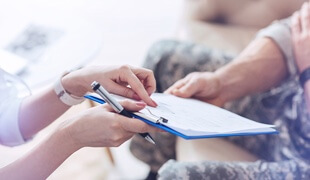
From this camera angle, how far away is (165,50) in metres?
1.11

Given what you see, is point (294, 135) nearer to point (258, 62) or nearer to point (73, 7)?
point (258, 62)

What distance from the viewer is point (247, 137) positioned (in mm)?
1044

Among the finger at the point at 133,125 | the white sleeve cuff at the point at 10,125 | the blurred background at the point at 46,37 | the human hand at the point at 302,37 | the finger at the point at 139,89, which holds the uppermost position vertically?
the human hand at the point at 302,37

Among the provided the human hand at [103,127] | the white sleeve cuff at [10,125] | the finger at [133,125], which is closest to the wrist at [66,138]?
the human hand at [103,127]

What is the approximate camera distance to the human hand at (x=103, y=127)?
0.65 meters

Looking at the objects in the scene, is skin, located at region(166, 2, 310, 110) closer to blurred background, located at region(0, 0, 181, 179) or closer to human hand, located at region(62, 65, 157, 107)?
human hand, located at region(62, 65, 157, 107)

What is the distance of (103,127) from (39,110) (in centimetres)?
29

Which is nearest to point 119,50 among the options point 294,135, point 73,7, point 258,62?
point 73,7

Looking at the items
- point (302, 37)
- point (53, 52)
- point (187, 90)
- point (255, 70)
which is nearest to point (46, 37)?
point (53, 52)

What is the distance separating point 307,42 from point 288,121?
0.20m

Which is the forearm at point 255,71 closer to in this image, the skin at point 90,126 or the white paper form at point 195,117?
the white paper form at point 195,117

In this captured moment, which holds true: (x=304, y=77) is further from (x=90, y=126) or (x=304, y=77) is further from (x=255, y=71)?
(x=90, y=126)

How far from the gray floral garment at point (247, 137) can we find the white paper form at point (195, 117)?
12cm

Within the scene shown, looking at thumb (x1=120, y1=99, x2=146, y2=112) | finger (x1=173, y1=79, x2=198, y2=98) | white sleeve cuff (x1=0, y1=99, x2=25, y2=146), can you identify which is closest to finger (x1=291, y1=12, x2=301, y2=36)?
finger (x1=173, y1=79, x2=198, y2=98)
